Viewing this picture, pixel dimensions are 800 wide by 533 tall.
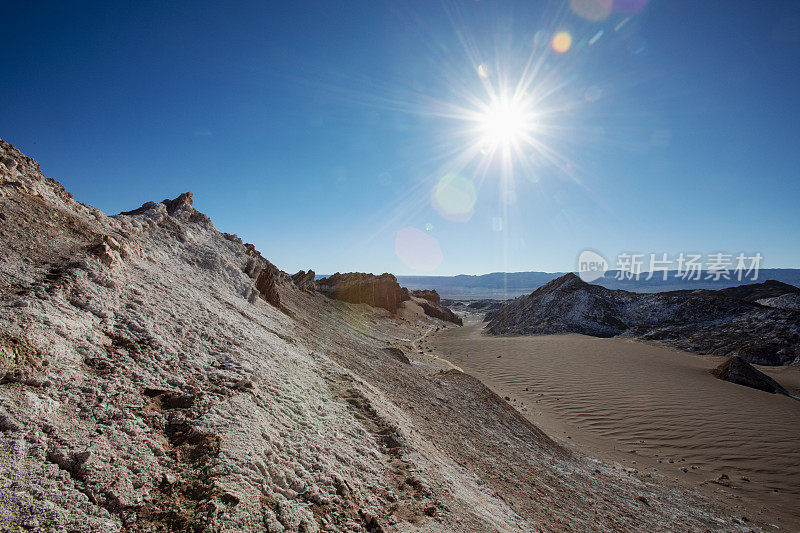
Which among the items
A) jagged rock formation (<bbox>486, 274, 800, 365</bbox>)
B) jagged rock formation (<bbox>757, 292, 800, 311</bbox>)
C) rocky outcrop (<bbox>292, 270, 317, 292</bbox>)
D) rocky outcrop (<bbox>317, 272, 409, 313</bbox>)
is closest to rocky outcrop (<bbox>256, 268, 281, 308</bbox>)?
rocky outcrop (<bbox>292, 270, 317, 292</bbox>)

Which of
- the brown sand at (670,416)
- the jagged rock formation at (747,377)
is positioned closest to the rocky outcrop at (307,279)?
the brown sand at (670,416)

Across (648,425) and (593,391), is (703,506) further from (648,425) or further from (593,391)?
(593,391)

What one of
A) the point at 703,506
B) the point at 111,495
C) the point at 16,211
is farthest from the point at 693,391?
the point at 16,211

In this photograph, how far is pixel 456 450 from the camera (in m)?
5.71

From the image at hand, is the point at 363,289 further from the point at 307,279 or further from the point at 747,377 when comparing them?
the point at 747,377

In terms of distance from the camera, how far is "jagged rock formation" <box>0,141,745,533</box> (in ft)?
7.96

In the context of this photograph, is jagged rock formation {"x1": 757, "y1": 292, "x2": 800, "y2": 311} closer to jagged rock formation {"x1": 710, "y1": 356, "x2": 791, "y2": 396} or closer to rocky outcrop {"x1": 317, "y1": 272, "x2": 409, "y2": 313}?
jagged rock formation {"x1": 710, "y1": 356, "x2": 791, "y2": 396}

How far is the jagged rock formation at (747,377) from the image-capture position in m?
13.1

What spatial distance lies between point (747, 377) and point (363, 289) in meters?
28.5

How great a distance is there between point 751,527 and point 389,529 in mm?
6889

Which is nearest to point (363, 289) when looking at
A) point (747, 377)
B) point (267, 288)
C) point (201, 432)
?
point (267, 288)

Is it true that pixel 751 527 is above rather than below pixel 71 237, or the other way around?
below

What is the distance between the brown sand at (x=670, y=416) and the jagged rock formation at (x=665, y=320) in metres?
2.48

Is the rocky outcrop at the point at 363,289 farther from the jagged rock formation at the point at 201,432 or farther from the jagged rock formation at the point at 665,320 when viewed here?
the jagged rock formation at the point at 201,432
